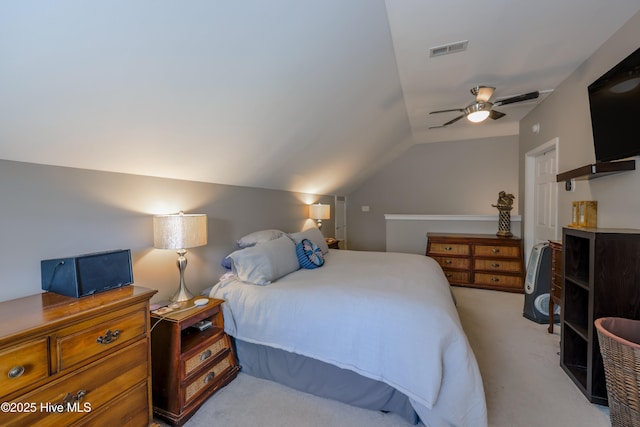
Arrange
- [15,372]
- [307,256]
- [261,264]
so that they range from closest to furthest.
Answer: [15,372] → [261,264] → [307,256]

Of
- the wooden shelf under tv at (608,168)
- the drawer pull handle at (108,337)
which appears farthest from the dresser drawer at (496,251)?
the drawer pull handle at (108,337)

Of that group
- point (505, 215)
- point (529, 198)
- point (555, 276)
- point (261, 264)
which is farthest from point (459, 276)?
point (261, 264)

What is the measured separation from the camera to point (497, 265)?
3.98 m

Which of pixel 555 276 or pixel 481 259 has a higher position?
pixel 555 276

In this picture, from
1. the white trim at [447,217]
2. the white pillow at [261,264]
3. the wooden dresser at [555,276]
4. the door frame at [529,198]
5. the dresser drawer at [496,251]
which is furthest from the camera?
the white trim at [447,217]

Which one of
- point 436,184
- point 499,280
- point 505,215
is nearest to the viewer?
point 499,280

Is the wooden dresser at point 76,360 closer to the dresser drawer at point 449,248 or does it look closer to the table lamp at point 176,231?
the table lamp at point 176,231

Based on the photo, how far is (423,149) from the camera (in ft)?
17.7

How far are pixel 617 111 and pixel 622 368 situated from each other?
5.65 feet

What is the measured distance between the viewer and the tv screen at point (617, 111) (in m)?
1.78

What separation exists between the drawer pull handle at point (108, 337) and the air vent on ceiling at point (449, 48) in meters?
2.88

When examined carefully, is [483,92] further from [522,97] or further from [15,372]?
[15,372]

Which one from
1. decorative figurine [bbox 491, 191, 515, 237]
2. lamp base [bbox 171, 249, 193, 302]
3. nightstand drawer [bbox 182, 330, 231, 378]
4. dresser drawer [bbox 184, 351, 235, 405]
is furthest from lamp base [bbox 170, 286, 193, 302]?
decorative figurine [bbox 491, 191, 515, 237]

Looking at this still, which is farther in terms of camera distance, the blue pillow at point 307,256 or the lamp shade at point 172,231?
the blue pillow at point 307,256
